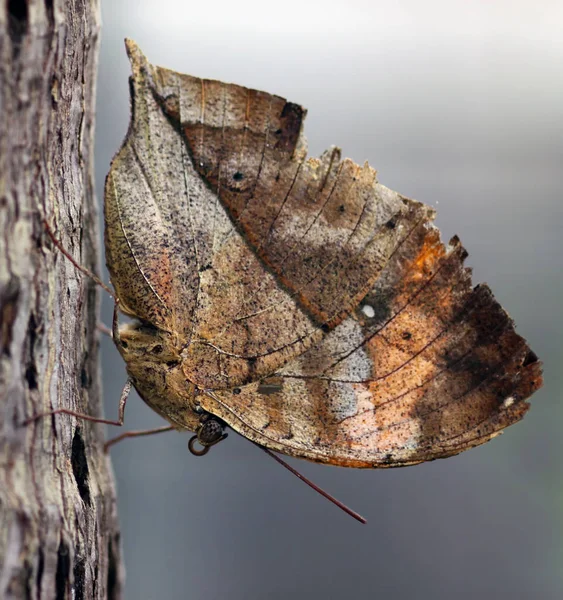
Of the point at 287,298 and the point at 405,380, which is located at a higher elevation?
the point at 287,298

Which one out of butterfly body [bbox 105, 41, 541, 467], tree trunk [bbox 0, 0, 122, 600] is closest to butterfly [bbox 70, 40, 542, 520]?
butterfly body [bbox 105, 41, 541, 467]

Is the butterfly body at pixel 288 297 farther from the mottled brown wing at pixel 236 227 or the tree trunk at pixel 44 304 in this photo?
the tree trunk at pixel 44 304

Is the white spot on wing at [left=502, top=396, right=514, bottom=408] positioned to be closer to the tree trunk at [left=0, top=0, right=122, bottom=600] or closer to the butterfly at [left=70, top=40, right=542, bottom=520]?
the butterfly at [left=70, top=40, right=542, bottom=520]

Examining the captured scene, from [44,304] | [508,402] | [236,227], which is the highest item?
[236,227]

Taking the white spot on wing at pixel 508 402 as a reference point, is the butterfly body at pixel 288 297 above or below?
above

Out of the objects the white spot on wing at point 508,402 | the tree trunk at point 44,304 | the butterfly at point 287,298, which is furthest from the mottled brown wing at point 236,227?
the white spot on wing at point 508,402

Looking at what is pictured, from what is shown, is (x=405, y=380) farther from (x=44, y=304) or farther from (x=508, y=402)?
(x=44, y=304)

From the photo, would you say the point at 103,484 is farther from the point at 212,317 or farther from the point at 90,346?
the point at 212,317

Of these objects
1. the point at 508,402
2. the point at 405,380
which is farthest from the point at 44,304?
the point at 508,402
